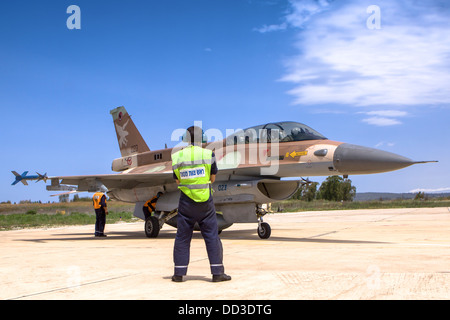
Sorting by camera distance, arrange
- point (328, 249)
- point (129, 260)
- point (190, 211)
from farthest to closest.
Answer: point (328, 249)
point (129, 260)
point (190, 211)

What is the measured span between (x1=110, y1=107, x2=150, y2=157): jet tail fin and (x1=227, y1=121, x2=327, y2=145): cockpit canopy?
20.8ft

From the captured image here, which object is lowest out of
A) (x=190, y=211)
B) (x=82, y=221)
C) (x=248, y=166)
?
(x=82, y=221)

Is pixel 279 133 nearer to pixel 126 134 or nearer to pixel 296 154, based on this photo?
pixel 296 154

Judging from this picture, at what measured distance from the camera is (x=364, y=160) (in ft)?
31.0

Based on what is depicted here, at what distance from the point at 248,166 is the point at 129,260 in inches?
195

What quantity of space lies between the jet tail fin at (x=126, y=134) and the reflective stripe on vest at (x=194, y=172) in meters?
11.7

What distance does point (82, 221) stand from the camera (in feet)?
78.9

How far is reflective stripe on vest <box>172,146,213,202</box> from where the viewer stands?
5547mm

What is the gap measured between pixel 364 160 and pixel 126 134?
10.9 m

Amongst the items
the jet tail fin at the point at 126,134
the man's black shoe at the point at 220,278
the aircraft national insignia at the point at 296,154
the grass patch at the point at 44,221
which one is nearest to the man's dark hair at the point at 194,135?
the man's black shoe at the point at 220,278

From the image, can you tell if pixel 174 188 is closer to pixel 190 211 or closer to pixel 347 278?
pixel 190 211

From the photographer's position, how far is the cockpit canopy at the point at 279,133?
36.2 ft

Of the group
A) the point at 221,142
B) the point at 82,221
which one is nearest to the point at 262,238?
the point at 221,142

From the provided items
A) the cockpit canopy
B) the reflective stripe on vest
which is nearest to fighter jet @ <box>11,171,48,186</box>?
the cockpit canopy
